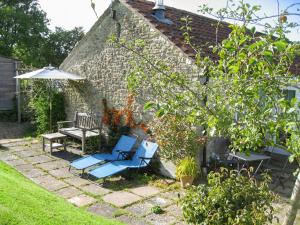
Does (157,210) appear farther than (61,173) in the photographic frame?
No

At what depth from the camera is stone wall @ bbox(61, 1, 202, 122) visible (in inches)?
352

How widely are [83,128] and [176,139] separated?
360 cm

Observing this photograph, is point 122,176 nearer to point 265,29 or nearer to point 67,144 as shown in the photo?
point 67,144

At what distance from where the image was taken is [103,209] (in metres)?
6.46

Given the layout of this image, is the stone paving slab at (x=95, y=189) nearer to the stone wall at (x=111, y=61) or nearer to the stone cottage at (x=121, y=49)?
the stone wall at (x=111, y=61)

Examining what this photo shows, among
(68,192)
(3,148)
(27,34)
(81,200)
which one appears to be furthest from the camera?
(27,34)

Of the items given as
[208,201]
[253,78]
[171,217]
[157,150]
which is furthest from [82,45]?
[253,78]

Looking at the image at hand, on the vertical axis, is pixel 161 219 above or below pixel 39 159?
below

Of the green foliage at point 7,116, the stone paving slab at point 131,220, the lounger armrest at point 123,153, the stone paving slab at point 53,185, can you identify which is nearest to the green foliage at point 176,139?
the lounger armrest at point 123,153

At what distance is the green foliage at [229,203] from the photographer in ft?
13.9

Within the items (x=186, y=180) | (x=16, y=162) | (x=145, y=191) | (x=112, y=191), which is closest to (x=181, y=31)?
(x=186, y=180)

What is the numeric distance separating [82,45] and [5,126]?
5.80 metres

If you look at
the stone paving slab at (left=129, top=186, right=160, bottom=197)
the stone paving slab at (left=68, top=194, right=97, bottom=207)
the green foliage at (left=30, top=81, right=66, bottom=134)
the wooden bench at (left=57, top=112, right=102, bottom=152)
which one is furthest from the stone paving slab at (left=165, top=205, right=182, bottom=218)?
the green foliage at (left=30, top=81, right=66, bottom=134)

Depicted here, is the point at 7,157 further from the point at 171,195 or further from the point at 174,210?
the point at 174,210
